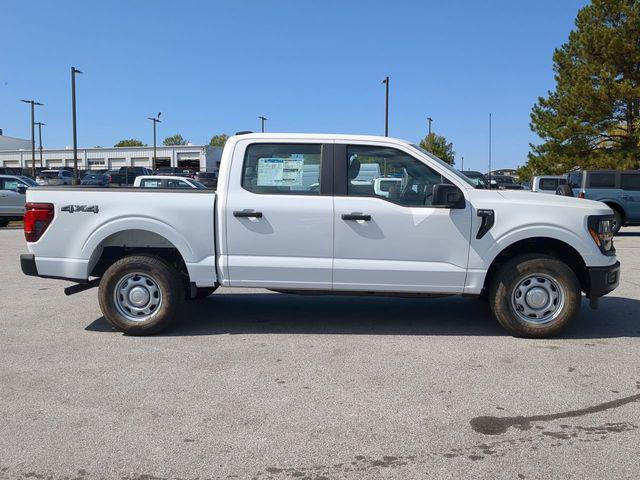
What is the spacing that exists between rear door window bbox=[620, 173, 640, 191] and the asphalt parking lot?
481 inches

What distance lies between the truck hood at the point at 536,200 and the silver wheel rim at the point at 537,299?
719 millimetres

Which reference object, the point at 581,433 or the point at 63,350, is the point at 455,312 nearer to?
the point at 581,433

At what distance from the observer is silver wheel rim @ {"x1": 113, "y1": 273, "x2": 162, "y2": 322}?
19.2 feet

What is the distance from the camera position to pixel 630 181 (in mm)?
17344

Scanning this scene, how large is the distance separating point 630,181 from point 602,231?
44.2 ft

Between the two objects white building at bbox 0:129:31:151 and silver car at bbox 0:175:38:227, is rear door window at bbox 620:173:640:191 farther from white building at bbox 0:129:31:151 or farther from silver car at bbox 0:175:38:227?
white building at bbox 0:129:31:151

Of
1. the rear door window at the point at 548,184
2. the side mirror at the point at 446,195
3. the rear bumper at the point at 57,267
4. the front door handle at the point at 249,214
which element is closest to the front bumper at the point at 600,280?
the side mirror at the point at 446,195

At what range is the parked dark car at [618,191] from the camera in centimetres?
1717

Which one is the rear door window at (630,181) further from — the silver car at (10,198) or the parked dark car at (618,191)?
the silver car at (10,198)

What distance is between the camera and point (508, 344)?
5609 millimetres

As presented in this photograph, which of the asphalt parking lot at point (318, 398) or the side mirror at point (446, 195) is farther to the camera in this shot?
the side mirror at point (446, 195)

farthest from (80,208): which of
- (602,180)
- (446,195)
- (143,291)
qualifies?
(602,180)

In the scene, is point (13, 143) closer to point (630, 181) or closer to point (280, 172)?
point (630, 181)

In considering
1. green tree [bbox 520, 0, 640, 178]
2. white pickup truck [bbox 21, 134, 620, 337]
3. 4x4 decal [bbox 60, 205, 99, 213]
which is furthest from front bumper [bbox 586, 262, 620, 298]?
green tree [bbox 520, 0, 640, 178]
